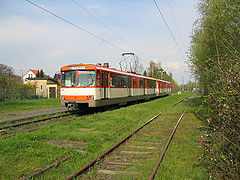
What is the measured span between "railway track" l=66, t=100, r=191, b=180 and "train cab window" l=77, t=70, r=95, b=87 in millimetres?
5835

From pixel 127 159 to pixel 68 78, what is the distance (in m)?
9.08

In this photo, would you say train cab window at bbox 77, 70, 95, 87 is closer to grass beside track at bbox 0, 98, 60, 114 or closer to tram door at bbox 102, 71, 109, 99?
tram door at bbox 102, 71, 109, 99

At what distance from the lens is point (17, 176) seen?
4.24 metres

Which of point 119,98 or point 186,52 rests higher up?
point 186,52

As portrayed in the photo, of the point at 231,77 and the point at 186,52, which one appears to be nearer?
the point at 231,77

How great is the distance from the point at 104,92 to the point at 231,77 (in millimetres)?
10385

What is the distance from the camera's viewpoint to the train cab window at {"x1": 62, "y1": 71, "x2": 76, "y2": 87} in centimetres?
1325

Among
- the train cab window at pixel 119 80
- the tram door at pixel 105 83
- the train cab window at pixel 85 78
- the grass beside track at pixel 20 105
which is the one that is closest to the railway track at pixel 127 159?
the train cab window at pixel 85 78

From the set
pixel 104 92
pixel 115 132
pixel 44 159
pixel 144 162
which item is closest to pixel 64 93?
pixel 104 92

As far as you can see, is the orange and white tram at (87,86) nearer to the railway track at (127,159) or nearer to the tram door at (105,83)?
the tram door at (105,83)

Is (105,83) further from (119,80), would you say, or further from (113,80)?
(119,80)

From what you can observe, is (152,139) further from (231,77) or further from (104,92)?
(104,92)

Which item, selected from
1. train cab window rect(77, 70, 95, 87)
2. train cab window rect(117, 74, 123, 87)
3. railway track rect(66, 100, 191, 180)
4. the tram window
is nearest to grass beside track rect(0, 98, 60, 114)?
train cab window rect(77, 70, 95, 87)

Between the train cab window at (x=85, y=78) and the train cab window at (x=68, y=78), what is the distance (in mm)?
362
